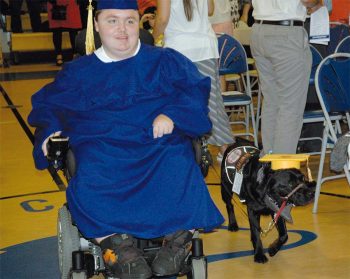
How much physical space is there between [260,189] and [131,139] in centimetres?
85

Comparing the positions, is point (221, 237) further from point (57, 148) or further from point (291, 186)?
point (57, 148)

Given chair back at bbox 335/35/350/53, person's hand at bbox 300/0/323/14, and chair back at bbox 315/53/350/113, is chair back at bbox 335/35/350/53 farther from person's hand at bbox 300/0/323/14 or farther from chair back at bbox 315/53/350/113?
chair back at bbox 315/53/350/113

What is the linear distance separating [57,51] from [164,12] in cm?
900

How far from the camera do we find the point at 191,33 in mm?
5551

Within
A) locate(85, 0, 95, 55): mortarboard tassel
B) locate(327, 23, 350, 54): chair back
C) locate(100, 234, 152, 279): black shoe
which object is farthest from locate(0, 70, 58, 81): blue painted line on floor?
locate(100, 234, 152, 279): black shoe

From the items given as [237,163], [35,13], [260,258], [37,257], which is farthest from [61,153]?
[35,13]

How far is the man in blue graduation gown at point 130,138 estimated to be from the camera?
132 inches

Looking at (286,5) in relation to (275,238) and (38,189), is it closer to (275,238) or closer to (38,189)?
(275,238)

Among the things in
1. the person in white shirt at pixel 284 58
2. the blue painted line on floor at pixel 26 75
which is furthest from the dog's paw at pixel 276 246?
the blue painted line on floor at pixel 26 75

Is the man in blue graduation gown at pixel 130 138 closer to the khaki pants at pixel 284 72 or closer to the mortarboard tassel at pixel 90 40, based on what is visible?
the mortarboard tassel at pixel 90 40

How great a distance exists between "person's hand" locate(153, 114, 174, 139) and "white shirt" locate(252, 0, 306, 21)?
205 centimetres

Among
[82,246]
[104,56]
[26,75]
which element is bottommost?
[26,75]

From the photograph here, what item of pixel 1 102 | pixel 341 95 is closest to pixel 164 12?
pixel 341 95

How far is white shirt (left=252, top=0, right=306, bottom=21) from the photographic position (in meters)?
5.30
